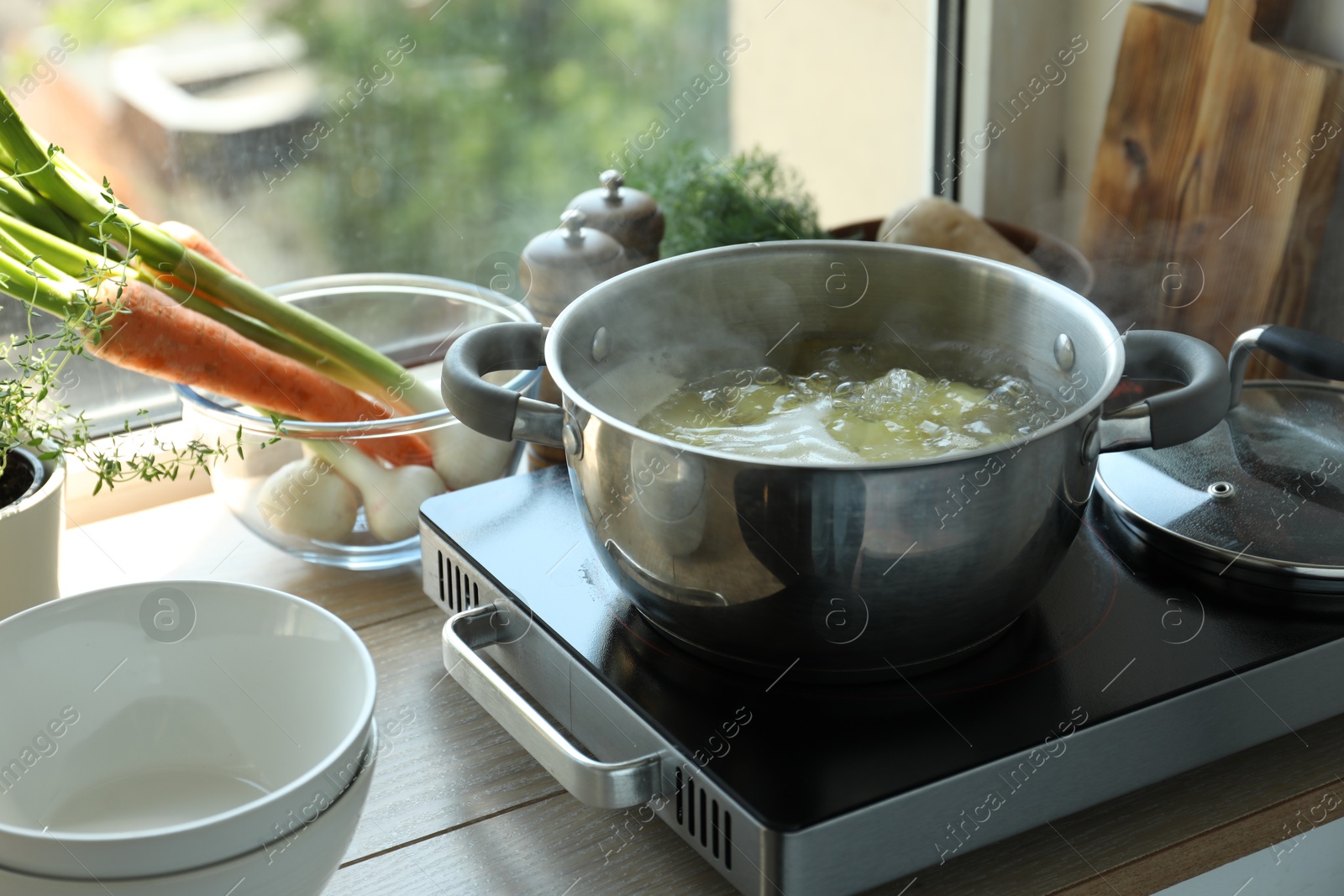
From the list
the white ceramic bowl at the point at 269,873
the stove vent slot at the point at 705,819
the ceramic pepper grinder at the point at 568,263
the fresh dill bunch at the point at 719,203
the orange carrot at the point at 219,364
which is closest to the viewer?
the white ceramic bowl at the point at 269,873

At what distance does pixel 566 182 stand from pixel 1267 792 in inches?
36.8

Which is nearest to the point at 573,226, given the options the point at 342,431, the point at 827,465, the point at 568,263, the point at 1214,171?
the point at 568,263

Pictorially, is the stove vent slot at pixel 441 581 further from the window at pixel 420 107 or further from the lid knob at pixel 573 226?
the window at pixel 420 107

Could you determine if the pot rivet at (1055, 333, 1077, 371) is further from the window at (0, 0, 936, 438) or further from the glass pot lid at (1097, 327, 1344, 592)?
the window at (0, 0, 936, 438)

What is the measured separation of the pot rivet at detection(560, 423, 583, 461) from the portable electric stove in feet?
0.38

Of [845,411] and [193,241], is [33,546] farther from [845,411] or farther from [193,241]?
[845,411]

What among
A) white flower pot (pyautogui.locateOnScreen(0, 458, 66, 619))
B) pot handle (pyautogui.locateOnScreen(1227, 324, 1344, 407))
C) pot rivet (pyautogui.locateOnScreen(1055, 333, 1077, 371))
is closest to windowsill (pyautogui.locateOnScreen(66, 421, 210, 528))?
white flower pot (pyautogui.locateOnScreen(0, 458, 66, 619))

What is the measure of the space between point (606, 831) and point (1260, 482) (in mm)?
468

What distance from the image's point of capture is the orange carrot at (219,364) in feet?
2.65

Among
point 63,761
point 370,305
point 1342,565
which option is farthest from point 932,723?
point 370,305

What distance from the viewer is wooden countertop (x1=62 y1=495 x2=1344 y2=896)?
63cm

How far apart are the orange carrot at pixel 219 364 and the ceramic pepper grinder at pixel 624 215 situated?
0.25 m

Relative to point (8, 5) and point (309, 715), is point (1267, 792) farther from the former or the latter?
point (8, 5)

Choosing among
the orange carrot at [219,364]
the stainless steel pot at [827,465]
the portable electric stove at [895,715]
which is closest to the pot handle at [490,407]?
the stainless steel pot at [827,465]
